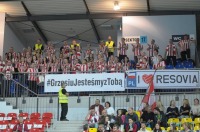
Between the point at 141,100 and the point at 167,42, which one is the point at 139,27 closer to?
the point at 167,42

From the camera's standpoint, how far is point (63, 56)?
22.2 m

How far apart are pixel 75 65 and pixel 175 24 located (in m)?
6.99

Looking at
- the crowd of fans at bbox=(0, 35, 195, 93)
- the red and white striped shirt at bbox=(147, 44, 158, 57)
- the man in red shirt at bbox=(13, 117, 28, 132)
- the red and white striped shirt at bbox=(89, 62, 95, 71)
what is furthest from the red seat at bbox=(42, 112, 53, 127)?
the red and white striped shirt at bbox=(147, 44, 158, 57)

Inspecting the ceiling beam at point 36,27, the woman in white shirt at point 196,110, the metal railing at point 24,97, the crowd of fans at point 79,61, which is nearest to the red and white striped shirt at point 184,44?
the crowd of fans at point 79,61

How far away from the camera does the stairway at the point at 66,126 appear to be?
16.8 m

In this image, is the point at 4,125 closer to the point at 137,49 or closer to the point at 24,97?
the point at 24,97

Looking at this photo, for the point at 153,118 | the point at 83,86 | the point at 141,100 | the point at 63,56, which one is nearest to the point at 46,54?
the point at 63,56

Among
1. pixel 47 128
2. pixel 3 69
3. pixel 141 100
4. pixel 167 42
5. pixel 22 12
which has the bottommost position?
pixel 47 128

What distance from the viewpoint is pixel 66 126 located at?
56.0ft

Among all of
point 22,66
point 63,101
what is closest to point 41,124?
point 63,101

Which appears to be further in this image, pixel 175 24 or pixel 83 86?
pixel 175 24

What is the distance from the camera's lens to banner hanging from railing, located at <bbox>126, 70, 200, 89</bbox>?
18.4 m

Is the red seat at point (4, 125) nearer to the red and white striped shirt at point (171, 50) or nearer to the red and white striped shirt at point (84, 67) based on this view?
the red and white striped shirt at point (84, 67)

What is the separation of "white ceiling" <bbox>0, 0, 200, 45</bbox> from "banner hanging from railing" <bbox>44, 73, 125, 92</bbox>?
5.80 meters
